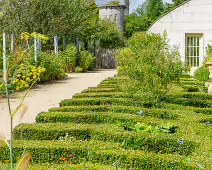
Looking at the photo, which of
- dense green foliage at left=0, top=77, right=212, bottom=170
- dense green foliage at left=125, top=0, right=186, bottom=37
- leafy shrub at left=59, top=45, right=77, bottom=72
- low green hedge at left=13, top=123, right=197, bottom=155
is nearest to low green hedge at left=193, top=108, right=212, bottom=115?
dense green foliage at left=0, top=77, right=212, bottom=170

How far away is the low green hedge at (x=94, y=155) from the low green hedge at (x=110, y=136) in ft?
1.11

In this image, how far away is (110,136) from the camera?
504 cm

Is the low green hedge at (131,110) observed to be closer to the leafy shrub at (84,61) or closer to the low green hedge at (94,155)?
the low green hedge at (94,155)

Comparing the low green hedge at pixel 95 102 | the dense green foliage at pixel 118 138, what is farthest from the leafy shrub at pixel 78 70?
the dense green foliage at pixel 118 138

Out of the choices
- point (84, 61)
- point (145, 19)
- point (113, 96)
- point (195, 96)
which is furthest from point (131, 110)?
point (145, 19)

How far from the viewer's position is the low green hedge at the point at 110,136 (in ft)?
15.8

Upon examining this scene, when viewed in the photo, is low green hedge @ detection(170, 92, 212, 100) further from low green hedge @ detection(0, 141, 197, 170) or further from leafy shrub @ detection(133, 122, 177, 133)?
low green hedge @ detection(0, 141, 197, 170)

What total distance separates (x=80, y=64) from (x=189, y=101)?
45.9ft

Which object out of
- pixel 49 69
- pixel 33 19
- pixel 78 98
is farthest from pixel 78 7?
pixel 78 98

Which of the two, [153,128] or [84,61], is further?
[84,61]

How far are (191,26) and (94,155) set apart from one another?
12262 mm

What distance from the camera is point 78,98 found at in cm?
781

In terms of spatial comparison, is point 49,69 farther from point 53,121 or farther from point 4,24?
point 53,121

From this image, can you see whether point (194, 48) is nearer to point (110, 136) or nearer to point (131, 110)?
point (131, 110)
